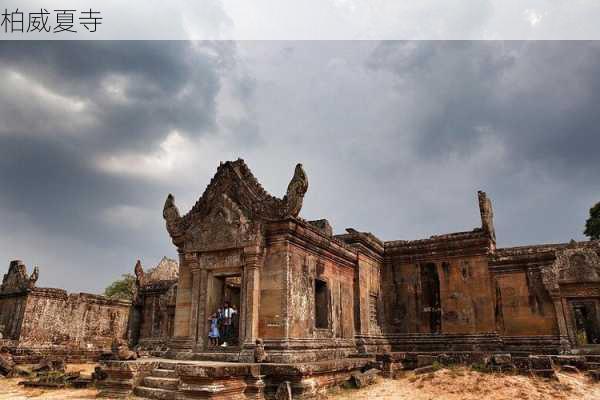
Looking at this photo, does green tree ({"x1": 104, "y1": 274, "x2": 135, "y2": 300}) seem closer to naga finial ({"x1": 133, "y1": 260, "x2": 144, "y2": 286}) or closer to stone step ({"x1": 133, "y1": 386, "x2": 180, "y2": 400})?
naga finial ({"x1": 133, "y1": 260, "x2": 144, "y2": 286})

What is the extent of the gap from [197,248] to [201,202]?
1.42 metres

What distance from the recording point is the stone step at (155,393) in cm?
942

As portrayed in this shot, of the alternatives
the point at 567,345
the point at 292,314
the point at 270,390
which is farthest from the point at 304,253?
the point at 567,345

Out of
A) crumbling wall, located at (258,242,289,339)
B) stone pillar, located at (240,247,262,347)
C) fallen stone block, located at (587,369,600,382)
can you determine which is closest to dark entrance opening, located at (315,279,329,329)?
crumbling wall, located at (258,242,289,339)

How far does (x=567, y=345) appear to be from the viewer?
15664mm

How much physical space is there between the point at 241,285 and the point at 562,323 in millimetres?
11862

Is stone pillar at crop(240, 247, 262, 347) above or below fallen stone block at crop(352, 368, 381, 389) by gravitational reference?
above

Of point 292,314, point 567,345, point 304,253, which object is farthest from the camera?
point 567,345

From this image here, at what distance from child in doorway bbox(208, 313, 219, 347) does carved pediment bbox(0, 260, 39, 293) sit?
52.3 ft

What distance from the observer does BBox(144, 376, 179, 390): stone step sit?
32.2 feet

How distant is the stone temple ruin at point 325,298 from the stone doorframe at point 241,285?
0.03m

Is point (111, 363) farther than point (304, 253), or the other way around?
point (304, 253)

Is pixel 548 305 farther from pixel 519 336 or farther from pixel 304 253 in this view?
pixel 304 253

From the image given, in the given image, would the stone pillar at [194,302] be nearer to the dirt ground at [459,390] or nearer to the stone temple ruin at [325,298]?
the stone temple ruin at [325,298]
